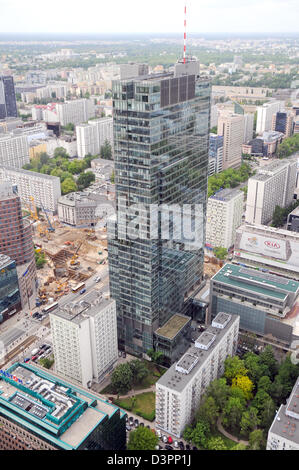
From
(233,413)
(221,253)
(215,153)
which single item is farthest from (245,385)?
(215,153)

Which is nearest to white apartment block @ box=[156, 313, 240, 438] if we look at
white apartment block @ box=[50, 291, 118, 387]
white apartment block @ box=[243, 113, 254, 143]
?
white apartment block @ box=[50, 291, 118, 387]

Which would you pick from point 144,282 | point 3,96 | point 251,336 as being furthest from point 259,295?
point 3,96

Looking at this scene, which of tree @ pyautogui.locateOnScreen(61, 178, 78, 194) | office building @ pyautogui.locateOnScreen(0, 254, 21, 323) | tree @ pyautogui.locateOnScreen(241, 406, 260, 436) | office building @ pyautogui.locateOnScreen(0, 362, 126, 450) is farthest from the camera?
tree @ pyautogui.locateOnScreen(61, 178, 78, 194)

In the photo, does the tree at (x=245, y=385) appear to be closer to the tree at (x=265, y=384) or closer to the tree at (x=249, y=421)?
the tree at (x=265, y=384)

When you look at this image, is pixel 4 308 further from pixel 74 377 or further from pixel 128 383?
pixel 128 383

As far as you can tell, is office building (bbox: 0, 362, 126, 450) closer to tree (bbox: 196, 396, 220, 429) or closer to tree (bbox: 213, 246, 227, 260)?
tree (bbox: 196, 396, 220, 429)

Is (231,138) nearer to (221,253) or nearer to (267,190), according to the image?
(267,190)

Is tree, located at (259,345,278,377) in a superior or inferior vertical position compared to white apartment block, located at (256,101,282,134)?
inferior

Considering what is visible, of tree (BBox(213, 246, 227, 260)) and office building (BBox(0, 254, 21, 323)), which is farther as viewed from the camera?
tree (BBox(213, 246, 227, 260))
